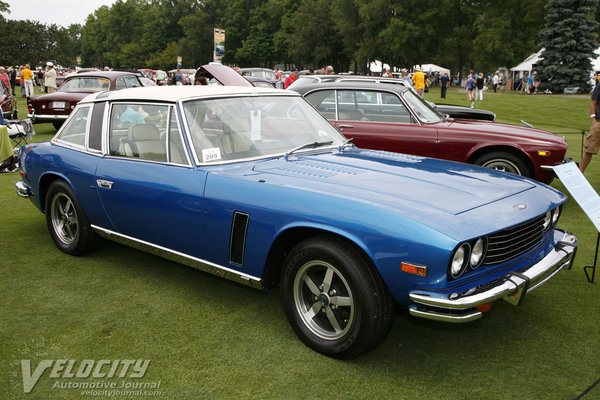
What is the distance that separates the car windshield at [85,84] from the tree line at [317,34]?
39691mm

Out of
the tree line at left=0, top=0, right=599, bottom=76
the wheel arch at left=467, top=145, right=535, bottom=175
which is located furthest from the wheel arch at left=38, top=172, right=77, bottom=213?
the tree line at left=0, top=0, right=599, bottom=76

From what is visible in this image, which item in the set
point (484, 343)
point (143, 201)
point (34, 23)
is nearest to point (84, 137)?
point (143, 201)

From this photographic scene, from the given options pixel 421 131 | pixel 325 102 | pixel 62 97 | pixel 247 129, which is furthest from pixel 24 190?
pixel 62 97

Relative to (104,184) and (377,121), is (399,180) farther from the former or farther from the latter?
(377,121)

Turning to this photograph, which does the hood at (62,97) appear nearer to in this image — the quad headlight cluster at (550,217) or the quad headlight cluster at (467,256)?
the quad headlight cluster at (550,217)

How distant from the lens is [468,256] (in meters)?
2.85

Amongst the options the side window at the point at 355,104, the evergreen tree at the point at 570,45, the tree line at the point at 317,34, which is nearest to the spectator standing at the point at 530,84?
the evergreen tree at the point at 570,45

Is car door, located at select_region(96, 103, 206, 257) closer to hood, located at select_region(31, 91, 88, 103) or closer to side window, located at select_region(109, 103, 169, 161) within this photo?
side window, located at select_region(109, 103, 169, 161)

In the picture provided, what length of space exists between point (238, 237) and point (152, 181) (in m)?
0.95

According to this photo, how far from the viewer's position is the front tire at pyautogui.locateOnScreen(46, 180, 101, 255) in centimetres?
477

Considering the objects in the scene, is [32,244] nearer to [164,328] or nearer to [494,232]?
[164,328]

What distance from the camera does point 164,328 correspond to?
145 inches

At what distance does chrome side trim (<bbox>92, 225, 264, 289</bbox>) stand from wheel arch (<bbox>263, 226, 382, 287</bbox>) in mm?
104

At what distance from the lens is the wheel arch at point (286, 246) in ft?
10.0
